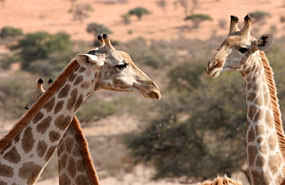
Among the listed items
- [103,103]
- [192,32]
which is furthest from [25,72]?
[192,32]

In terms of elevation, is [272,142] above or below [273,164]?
above

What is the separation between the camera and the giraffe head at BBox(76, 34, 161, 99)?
4.88 m

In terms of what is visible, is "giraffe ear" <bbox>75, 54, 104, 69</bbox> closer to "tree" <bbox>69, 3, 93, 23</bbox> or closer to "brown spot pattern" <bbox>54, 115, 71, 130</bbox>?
"brown spot pattern" <bbox>54, 115, 71, 130</bbox>

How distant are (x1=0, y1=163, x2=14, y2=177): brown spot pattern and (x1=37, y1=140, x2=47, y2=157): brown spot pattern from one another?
9.2 inches

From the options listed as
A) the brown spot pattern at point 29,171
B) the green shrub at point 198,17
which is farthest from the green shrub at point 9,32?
the brown spot pattern at point 29,171

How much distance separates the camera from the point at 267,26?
41156 mm

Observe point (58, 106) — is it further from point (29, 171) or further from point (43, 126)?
point (29, 171)

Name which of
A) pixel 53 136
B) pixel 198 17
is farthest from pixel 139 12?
pixel 53 136

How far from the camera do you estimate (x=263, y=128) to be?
597 cm

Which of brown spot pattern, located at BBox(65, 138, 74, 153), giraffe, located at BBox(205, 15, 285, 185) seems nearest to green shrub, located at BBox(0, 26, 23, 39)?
giraffe, located at BBox(205, 15, 285, 185)

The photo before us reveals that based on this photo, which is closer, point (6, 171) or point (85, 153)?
point (6, 171)

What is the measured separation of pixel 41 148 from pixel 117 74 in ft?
2.60

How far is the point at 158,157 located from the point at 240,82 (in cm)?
280

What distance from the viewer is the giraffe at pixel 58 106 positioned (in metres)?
4.67
